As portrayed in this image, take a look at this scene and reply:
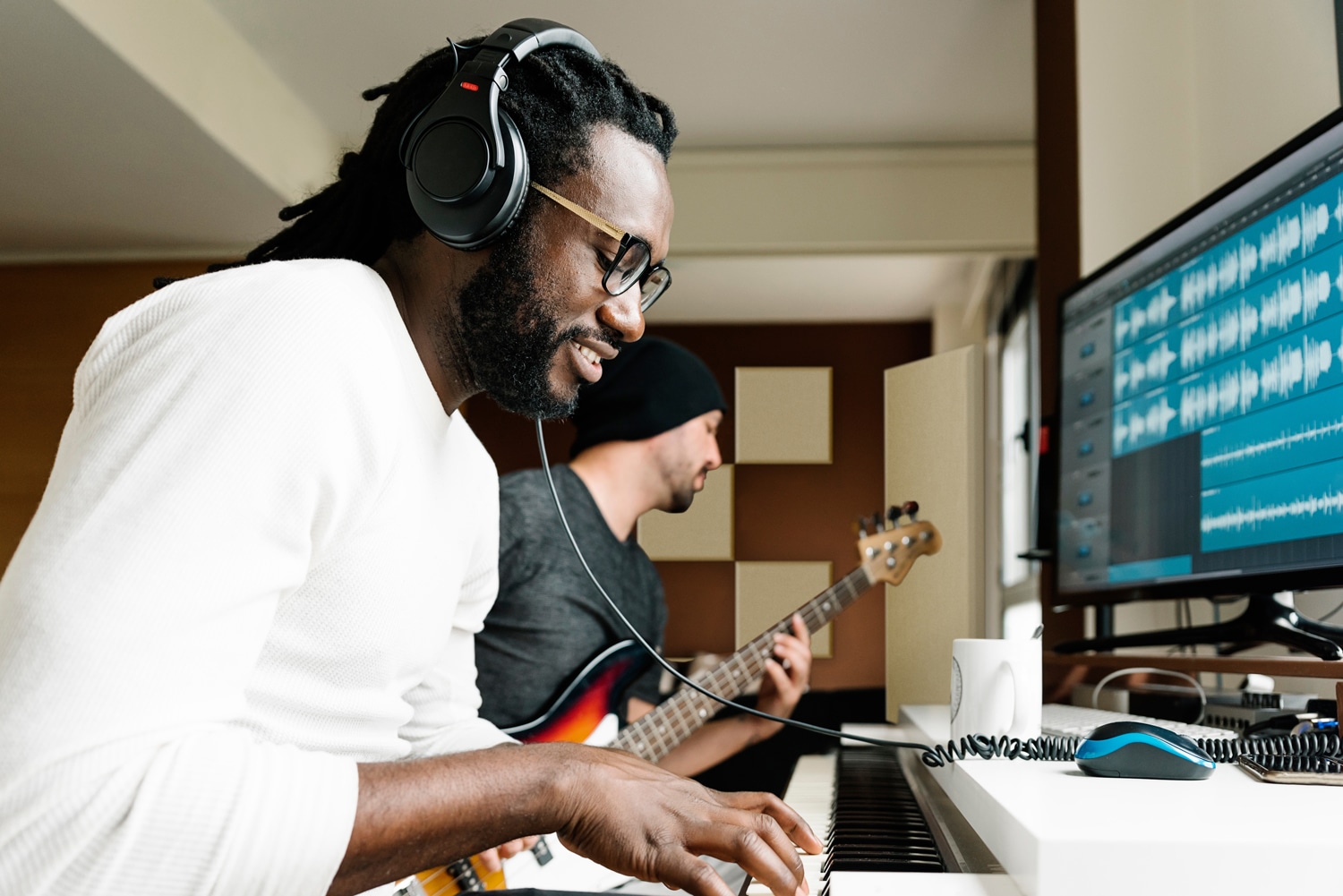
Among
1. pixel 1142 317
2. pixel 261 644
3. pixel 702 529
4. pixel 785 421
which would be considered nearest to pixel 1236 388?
pixel 1142 317

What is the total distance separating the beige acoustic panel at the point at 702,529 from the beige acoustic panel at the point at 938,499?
0.67ft

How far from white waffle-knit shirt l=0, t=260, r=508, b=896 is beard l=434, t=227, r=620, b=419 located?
6.5 inches

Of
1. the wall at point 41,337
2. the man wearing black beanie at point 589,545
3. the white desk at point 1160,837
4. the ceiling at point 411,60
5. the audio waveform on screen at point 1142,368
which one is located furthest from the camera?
the wall at point 41,337

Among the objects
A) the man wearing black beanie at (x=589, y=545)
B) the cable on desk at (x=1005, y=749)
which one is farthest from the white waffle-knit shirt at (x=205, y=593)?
the man wearing black beanie at (x=589, y=545)

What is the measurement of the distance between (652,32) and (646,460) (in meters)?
1.95

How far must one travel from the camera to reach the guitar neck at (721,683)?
122 centimetres

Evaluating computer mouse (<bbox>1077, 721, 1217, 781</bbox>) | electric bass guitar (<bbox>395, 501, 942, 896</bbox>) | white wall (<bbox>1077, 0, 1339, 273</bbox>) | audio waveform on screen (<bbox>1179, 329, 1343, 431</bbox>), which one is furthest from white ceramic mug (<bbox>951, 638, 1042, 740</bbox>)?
white wall (<bbox>1077, 0, 1339, 273</bbox>)

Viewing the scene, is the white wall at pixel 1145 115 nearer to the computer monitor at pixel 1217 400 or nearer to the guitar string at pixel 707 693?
the computer monitor at pixel 1217 400

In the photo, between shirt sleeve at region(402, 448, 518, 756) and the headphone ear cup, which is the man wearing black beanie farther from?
the headphone ear cup

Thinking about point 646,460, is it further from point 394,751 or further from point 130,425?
point 130,425

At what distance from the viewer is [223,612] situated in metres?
0.53

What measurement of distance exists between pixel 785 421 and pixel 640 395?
0.39 metres

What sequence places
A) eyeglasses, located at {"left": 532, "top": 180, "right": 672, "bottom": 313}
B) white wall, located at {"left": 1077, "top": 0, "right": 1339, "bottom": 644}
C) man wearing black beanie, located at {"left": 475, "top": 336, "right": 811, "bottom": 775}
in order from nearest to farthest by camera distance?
eyeglasses, located at {"left": 532, "top": 180, "right": 672, "bottom": 313}, man wearing black beanie, located at {"left": 475, "top": 336, "right": 811, "bottom": 775}, white wall, located at {"left": 1077, "top": 0, "right": 1339, "bottom": 644}

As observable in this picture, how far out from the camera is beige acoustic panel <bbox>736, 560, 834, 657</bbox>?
3.99 ft
